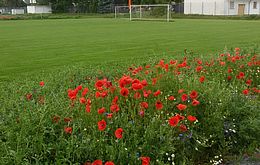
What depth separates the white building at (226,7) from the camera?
65.5 m

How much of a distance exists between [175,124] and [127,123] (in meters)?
0.51

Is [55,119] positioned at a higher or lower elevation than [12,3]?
lower

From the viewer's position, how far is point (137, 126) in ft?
12.4

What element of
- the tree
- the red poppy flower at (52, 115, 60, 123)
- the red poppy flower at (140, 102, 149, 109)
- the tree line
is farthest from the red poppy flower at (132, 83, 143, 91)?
the tree

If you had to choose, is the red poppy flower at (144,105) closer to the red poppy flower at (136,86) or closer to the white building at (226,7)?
the red poppy flower at (136,86)

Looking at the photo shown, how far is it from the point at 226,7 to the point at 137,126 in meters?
65.0

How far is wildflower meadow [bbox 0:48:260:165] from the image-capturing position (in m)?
3.32

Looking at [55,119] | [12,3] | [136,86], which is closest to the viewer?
[55,119]

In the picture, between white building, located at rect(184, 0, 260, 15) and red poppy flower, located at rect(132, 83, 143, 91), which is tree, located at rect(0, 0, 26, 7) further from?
red poppy flower, located at rect(132, 83, 143, 91)

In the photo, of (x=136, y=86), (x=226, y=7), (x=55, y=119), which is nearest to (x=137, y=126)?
(x=136, y=86)

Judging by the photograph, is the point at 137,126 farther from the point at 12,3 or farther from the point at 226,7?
the point at 12,3

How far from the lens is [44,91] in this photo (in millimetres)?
6242

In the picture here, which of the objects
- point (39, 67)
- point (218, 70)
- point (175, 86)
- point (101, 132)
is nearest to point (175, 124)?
point (101, 132)

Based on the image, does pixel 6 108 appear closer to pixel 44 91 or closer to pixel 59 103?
pixel 59 103
